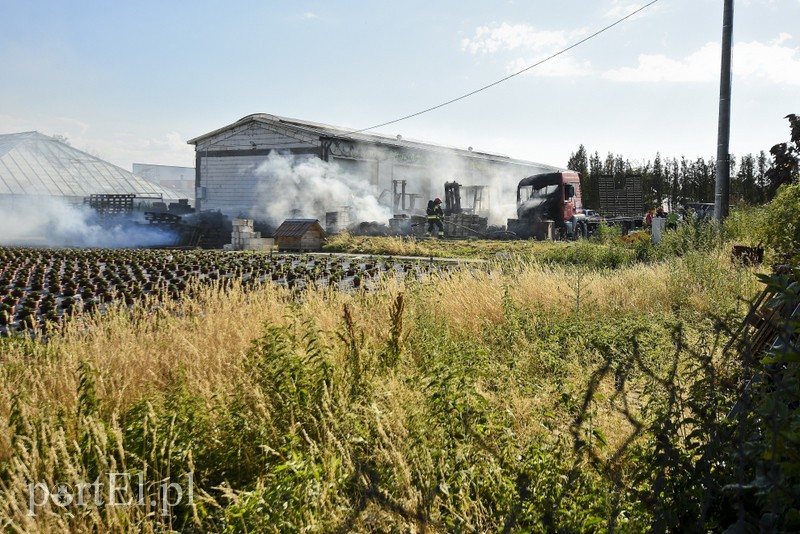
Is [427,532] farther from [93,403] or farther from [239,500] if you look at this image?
[93,403]

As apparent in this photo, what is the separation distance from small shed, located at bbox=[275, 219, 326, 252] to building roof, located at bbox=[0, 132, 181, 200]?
23.3 m

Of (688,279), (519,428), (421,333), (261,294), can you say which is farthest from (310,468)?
(688,279)

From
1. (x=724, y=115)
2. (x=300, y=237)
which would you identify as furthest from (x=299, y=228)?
(x=724, y=115)

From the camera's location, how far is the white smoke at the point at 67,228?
85.0 feet

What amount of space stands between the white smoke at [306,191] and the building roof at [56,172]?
1667 centimetres

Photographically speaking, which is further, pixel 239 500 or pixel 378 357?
pixel 378 357

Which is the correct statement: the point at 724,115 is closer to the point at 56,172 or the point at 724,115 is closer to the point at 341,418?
the point at 341,418

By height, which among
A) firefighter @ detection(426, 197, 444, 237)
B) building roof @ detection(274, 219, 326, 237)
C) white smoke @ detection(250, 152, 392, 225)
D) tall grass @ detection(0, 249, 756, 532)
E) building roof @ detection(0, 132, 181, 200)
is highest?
building roof @ detection(0, 132, 181, 200)

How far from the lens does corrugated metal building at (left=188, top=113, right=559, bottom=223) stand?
30.8 metres

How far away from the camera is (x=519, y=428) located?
159 inches

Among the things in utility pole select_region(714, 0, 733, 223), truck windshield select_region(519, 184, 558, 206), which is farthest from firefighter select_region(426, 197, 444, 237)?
utility pole select_region(714, 0, 733, 223)

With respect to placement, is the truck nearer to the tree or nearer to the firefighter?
the firefighter

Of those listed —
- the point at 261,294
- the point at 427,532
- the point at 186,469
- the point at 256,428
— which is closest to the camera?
the point at 427,532

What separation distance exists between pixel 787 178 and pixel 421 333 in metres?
8.83
